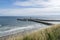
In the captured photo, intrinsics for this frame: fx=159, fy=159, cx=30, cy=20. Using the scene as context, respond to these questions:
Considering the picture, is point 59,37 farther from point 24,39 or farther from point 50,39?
point 24,39

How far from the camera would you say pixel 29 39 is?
6.92m

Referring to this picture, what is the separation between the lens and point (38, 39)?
269 inches

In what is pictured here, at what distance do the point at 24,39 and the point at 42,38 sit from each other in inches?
32.5

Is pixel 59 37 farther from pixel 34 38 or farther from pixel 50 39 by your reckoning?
pixel 34 38

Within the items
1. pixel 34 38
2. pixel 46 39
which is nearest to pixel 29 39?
pixel 34 38

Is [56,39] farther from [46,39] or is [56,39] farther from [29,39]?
[29,39]

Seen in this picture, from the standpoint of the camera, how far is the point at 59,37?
723 cm

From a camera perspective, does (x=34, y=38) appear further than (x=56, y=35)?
No

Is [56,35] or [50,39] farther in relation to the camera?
[56,35]

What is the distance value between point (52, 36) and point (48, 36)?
20cm

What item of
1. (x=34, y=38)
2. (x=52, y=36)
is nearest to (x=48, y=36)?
(x=52, y=36)

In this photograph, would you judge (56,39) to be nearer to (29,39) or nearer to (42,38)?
(42,38)

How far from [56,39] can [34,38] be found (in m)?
0.96

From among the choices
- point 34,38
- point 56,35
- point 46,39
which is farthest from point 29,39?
point 56,35
